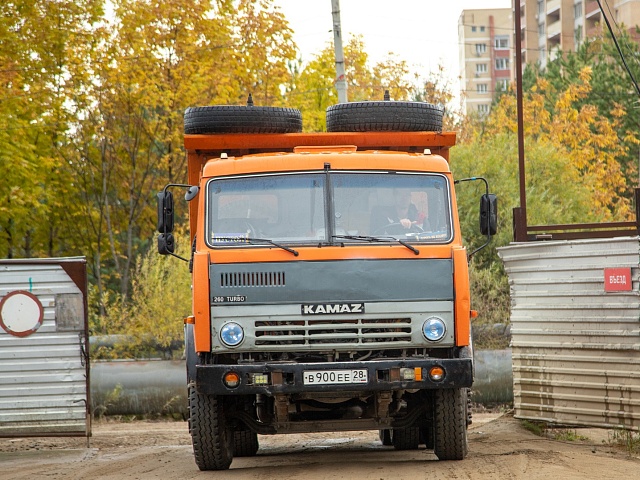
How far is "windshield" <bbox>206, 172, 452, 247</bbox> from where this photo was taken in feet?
33.3

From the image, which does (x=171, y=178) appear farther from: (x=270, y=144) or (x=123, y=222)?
(x=270, y=144)

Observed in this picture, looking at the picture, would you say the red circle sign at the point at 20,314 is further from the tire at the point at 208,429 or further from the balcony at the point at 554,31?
the balcony at the point at 554,31

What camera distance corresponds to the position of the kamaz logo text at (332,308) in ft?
Result: 32.1

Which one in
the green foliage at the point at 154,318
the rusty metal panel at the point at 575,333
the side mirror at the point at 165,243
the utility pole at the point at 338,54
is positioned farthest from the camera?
the utility pole at the point at 338,54

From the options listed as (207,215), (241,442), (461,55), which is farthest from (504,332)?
(461,55)

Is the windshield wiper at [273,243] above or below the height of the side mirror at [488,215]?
below

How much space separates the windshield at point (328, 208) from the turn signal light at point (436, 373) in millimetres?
Result: 1145

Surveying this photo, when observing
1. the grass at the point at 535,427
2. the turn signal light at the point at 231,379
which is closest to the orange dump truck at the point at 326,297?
the turn signal light at the point at 231,379

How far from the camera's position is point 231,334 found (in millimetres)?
9820

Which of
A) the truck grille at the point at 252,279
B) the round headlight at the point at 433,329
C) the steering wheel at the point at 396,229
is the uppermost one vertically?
the steering wheel at the point at 396,229

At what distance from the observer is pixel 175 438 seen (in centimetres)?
1580

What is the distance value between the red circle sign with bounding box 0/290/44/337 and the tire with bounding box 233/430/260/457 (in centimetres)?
291

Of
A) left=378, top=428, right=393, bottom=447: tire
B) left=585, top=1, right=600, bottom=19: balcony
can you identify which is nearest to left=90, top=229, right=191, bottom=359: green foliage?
left=378, top=428, right=393, bottom=447: tire

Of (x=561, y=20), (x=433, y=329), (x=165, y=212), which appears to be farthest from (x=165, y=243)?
(x=561, y=20)
